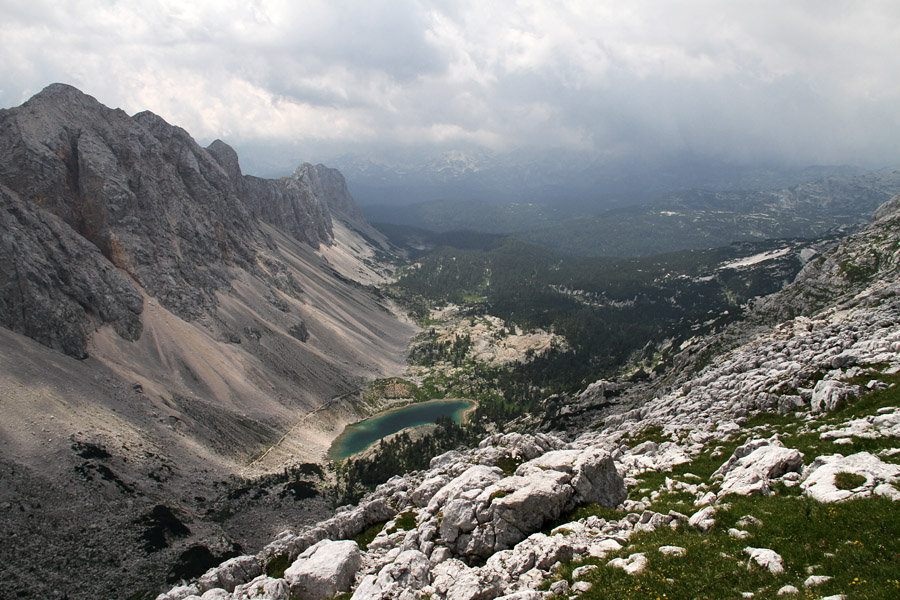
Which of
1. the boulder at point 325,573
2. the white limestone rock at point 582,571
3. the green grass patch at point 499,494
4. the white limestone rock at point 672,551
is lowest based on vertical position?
the boulder at point 325,573

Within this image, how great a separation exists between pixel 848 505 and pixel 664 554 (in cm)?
762

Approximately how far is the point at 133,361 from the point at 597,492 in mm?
124942

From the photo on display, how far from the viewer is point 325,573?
31750mm

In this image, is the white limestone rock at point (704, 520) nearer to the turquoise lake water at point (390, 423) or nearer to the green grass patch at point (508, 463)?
the green grass patch at point (508, 463)

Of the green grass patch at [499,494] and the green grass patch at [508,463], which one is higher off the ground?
the green grass patch at [499,494]

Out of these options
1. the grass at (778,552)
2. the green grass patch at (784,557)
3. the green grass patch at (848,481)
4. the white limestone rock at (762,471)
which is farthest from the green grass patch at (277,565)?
the green grass patch at (848,481)

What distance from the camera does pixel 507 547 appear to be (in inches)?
1073

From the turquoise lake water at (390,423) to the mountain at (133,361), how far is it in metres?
6.29

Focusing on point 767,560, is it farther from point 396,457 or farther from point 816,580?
point 396,457

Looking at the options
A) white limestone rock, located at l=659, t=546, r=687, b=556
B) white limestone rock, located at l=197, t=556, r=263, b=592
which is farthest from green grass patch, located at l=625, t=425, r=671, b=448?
white limestone rock, located at l=197, t=556, r=263, b=592

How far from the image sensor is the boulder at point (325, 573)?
1238 inches

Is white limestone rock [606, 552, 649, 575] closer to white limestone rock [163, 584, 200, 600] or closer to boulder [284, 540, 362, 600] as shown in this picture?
boulder [284, 540, 362, 600]

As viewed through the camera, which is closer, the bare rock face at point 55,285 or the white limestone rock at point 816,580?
the white limestone rock at point 816,580

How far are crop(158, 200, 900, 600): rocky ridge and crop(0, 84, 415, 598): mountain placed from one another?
41.9m
